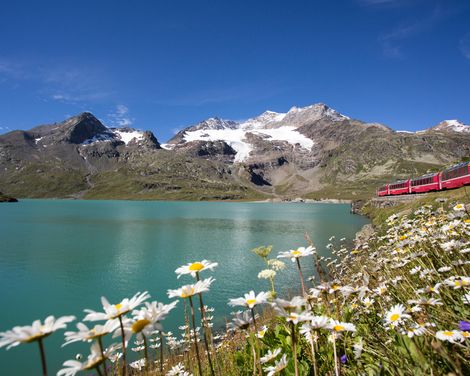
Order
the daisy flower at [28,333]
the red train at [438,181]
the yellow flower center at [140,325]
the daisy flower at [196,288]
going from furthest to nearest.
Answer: the red train at [438,181], the daisy flower at [196,288], the yellow flower center at [140,325], the daisy flower at [28,333]

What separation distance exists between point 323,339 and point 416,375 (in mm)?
2073

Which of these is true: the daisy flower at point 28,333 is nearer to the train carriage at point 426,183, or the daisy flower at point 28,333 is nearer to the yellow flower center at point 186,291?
the yellow flower center at point 186,291

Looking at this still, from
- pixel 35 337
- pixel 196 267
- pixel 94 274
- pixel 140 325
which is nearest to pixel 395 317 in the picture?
pixel 196 267

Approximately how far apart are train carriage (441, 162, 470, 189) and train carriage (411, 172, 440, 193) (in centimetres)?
326

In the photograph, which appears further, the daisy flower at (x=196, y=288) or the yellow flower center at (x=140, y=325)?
the daisy flower at (x=196, y=288)

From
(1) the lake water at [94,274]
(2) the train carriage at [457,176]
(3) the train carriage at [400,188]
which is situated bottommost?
(1) the lake water at [94,274]

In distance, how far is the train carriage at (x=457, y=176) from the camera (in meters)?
42.8

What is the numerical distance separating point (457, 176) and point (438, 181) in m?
11.0

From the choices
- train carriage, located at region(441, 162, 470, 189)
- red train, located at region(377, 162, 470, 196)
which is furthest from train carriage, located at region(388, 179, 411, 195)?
train carriage, located at region(441, 162, 470, 189)

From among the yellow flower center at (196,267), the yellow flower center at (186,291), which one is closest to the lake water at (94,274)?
the yellow flower center at (196,267)

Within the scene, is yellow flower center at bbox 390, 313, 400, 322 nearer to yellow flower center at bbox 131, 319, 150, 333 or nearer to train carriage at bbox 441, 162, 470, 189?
yellow flower center at bbox 131, 319, 150, 333

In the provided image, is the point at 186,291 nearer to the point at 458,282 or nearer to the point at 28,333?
the point at 28,333

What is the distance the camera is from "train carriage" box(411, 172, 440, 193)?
58156 mm

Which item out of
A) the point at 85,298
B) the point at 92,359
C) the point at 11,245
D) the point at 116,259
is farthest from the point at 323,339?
the point at 11,245
